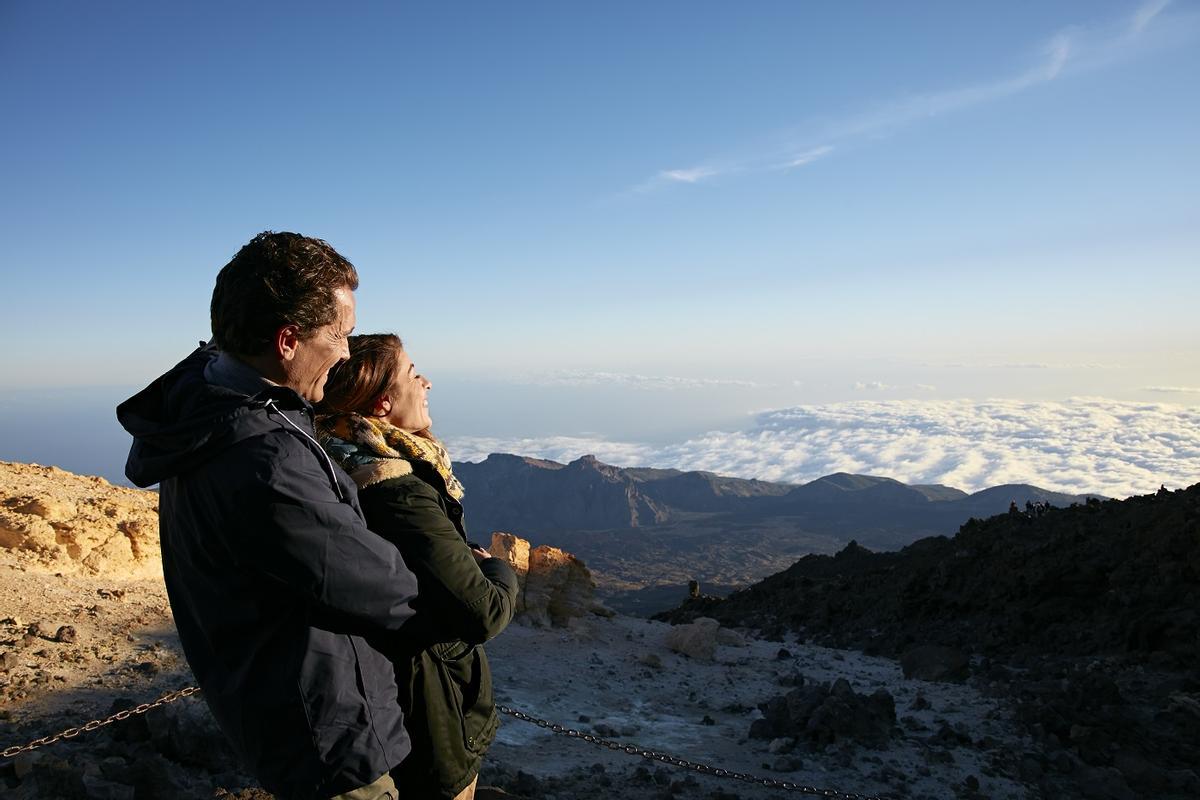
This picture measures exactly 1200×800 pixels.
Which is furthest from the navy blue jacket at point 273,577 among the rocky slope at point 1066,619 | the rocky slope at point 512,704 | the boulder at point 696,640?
the boulder at point 696,640

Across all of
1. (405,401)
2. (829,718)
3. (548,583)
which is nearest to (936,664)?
(829,718)

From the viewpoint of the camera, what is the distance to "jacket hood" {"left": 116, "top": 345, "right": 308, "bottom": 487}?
161cm

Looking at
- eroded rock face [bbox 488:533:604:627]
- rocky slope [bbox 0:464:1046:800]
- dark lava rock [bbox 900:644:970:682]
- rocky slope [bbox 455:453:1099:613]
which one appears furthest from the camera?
rocky slope [bbox 455:453:1099:613]

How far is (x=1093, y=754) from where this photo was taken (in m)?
6.54

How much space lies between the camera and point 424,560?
1898 mm

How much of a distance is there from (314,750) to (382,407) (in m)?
0.96

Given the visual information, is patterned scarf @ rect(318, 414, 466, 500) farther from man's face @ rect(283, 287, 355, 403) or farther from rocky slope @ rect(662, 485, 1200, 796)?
rocky slope @ rect(662, 485, 1200, 796)

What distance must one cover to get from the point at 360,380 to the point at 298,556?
782mm

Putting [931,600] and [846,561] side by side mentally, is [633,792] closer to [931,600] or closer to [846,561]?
[931,600]

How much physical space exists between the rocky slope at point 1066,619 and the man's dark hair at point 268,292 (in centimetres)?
700

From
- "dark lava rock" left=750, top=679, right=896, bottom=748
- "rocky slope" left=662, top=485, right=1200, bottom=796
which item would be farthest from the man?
"rocky slope" left=662, top=485, right=1200, bottom=796

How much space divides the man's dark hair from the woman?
1.36ft

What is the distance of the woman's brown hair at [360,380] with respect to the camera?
226cm

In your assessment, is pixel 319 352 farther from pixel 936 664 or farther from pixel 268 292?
pixel 936 664
